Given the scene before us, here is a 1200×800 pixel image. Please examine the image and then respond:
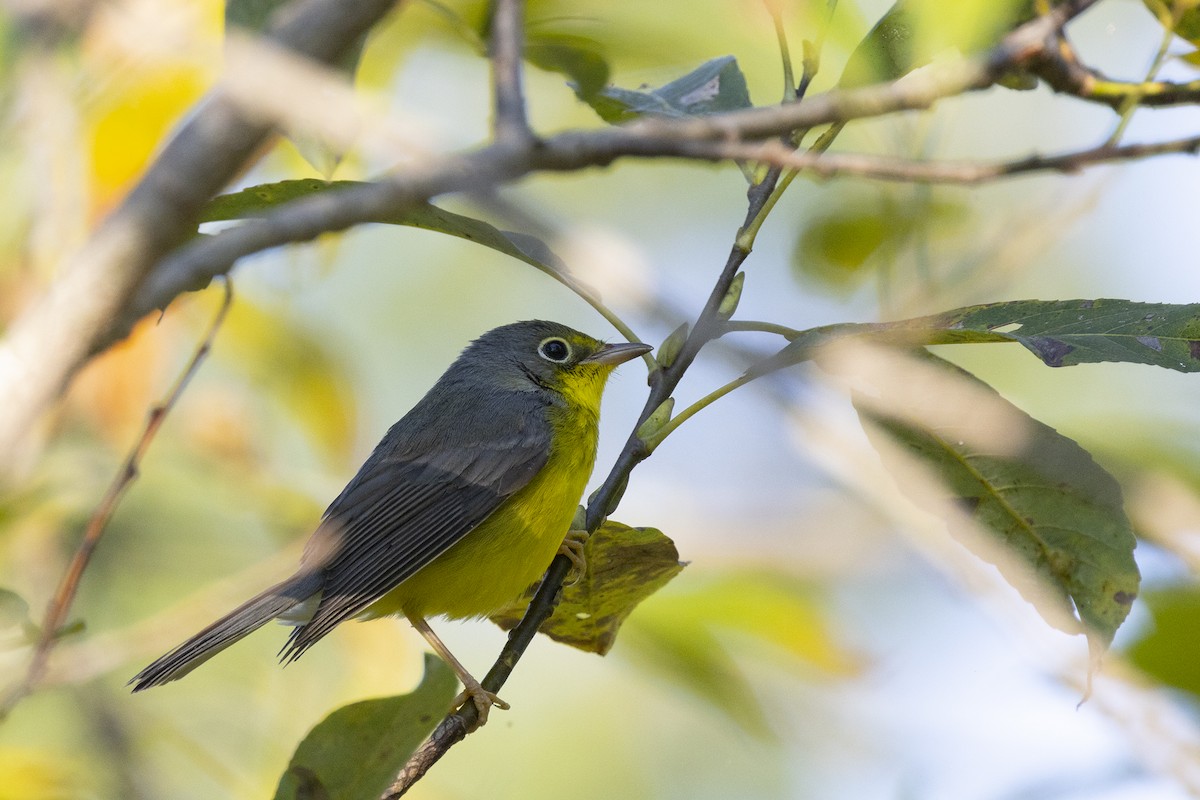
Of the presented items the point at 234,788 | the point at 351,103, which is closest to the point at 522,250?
the point at 351,103

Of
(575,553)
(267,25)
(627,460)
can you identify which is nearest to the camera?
(267,25)

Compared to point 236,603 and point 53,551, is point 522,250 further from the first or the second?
point 53,551

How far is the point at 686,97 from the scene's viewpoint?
348 centimetres

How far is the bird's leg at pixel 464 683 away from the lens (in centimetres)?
332

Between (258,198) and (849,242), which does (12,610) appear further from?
(849,242)

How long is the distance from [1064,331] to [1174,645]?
0.69 meters

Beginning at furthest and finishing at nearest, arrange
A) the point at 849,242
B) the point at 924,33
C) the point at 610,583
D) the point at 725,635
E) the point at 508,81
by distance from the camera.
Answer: the point at 849,242 → the point at 725,635 → the point at 610,583 → the point at 924,33 → the point at 508,81

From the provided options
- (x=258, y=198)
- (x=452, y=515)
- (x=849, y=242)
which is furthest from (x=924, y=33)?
(x=452, y=515)

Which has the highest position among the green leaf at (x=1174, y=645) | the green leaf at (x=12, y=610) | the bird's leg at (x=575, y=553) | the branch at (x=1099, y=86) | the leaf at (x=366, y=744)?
the branch at (x=1099, y=86)

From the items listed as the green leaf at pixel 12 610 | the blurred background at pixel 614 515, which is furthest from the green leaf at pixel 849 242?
the green leaf at pixel 12 610

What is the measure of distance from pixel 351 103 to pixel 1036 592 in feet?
6.44

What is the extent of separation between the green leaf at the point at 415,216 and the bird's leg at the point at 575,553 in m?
0.81

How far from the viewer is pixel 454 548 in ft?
14.5

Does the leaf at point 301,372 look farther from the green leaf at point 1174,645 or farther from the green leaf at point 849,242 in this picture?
the green leaf at point 1174,645
